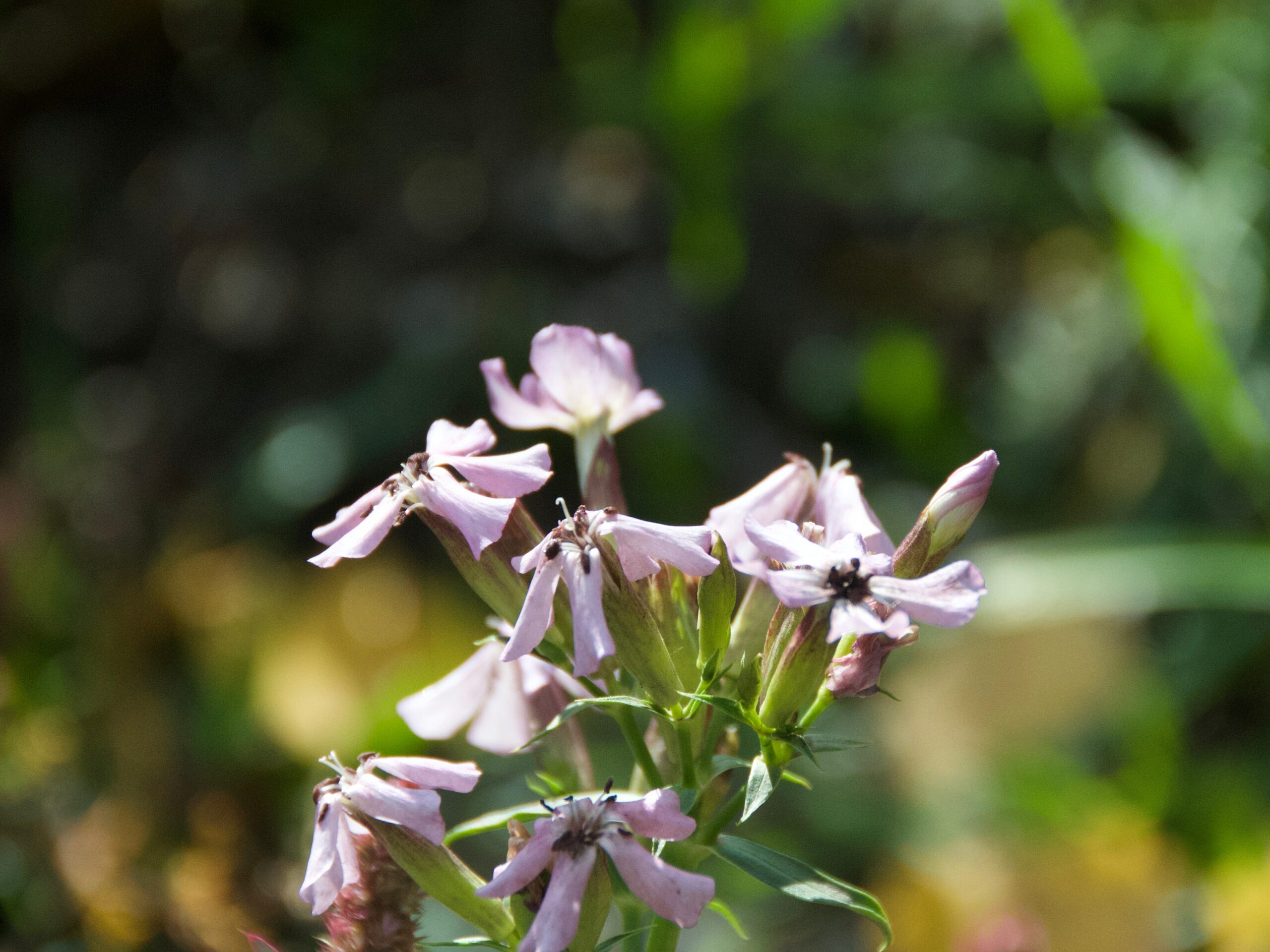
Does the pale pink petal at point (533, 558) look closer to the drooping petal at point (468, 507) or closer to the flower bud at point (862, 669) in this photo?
the drooping petal at point (468, 507)

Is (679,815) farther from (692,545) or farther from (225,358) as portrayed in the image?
(225,358)

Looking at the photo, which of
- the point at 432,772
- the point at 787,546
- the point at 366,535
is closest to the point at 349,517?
the point at 366,535

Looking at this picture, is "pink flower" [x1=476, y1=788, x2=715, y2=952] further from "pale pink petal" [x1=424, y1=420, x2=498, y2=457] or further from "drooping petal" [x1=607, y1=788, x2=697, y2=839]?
"pale pink petal" [x1=424, y1=420, x2=498, y2=457]

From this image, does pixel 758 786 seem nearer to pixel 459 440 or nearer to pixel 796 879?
pixel 796 879

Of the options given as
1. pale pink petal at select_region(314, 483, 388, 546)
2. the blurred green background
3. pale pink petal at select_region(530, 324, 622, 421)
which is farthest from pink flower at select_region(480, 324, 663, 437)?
the blurred green background

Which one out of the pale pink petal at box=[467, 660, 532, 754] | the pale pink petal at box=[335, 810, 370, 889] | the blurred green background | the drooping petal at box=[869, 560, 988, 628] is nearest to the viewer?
the drooping petal at box=[869, 560, 988, 628]

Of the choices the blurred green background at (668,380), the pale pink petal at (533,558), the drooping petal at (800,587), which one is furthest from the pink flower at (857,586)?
the blurred green background at (668,380)

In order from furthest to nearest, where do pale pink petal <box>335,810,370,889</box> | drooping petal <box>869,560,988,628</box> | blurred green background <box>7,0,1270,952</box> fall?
1. blurred green background <box>7,0,1270,952</box>
2. pale pink petal <box>335,810,370,889</box>
3. drooping petal <box>869,560,988,628</box>
